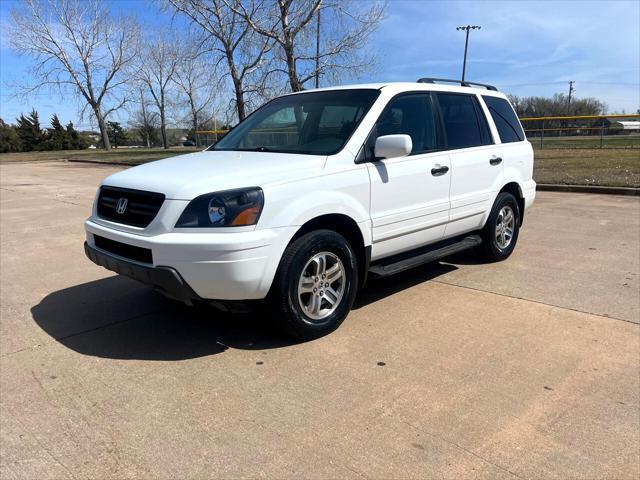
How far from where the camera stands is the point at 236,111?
2486 cm

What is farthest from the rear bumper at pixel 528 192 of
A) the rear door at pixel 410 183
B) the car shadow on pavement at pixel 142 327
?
the car shadow on pavement at pixel 142 327

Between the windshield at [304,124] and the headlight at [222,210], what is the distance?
0.92 metres

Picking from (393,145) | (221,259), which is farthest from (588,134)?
(221,259)

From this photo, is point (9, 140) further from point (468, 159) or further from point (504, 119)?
point (468, 159)

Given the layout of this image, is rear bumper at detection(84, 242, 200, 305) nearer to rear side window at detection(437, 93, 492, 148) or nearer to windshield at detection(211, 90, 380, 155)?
windshield at detection(211, 90, 380, 155)

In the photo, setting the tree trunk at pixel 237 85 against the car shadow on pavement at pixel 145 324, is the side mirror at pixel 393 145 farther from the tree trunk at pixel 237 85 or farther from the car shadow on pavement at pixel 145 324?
the tree trunk at pixel 237 85

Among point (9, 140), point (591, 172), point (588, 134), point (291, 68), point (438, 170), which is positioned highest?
point (291, 68)

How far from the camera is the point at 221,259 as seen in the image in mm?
3199

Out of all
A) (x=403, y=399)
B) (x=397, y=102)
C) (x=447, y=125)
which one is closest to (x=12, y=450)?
(x=403, y=399)

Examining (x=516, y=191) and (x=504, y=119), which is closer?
(x=504, y=119)

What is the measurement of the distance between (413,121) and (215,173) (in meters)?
1.98

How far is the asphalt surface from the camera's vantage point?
2.51 metres

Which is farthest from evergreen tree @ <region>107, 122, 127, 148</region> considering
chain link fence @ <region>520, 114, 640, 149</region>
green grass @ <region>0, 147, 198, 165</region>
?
chain link fence @ <region>520, 114, 640, 149</region>

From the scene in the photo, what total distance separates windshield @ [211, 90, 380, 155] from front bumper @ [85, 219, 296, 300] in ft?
3.44
